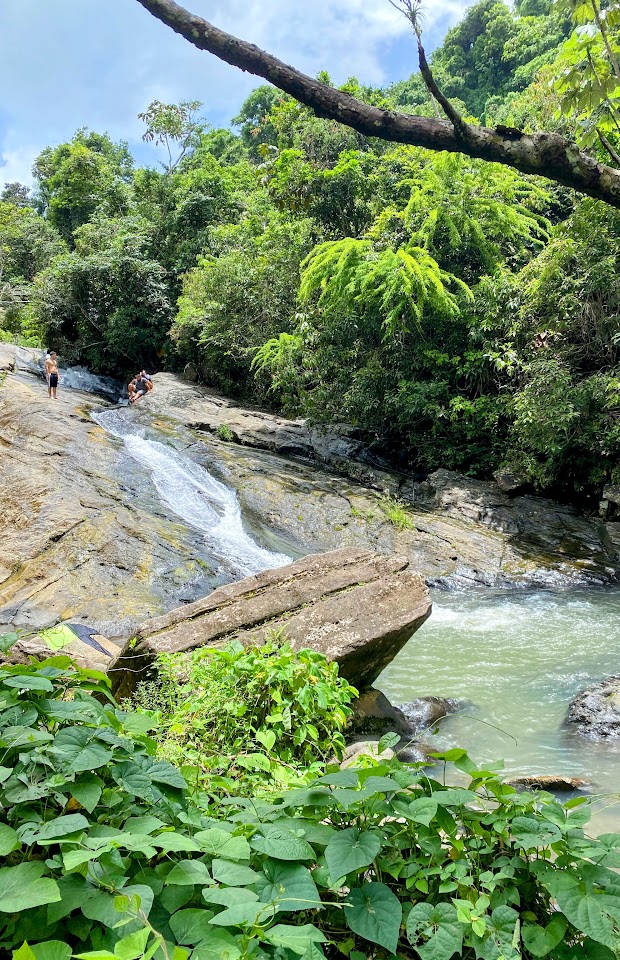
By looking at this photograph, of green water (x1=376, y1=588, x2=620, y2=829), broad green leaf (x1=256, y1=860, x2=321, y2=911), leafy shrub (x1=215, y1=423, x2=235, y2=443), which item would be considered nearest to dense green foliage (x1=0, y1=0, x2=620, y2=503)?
leafy shrub (x1=215, y1=423, x2=235, y2=443)

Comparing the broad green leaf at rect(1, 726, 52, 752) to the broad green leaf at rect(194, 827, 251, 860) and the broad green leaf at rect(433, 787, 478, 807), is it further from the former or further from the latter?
the broad green leaf at rect(433, 787, 478, 807)

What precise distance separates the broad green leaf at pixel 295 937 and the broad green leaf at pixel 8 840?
575 millimetres

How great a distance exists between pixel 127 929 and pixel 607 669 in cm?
699

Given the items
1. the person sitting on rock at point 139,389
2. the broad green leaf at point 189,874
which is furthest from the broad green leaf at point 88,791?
the person sitting on rock at point 139,389

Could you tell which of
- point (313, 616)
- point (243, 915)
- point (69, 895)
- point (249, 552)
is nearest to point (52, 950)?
point (69, 895)

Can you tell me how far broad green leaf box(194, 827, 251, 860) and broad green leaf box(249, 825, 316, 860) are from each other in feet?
0.10

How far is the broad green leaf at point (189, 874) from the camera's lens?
4.37 ft

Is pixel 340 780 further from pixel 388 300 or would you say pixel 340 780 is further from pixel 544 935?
pixel 388 300

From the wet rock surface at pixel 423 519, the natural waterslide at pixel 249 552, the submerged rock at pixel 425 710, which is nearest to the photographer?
the submerged rock at pixel 425 710

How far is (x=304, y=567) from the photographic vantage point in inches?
224

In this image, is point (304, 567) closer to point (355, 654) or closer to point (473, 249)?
point (355, 654)

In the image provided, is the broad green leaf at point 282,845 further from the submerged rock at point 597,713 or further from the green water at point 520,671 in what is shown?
the submerged rock at point 597,713

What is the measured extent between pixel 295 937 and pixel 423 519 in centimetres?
1118

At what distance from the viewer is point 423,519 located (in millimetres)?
12117
